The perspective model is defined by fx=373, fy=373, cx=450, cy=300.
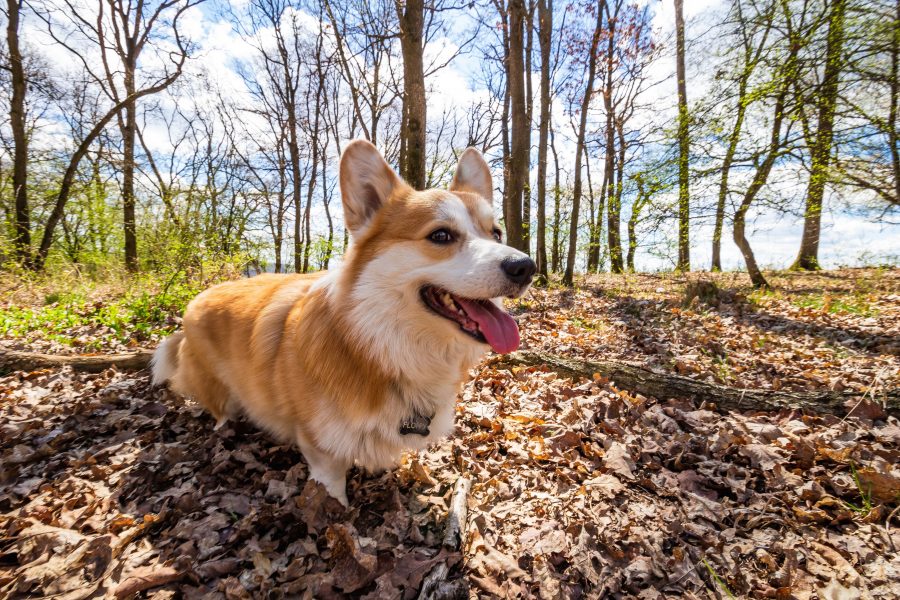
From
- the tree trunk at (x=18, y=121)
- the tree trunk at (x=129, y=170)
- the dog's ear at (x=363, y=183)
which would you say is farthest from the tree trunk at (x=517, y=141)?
the tree trunk at (x=18, y=121)

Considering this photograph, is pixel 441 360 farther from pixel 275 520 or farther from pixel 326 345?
pixel 275 520

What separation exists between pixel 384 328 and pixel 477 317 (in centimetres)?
53

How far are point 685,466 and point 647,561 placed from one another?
84 cm

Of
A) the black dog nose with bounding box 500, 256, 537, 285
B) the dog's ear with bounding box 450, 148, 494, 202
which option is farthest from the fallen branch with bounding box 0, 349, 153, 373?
the black dog nose with bounding box 500, 256, 537, 285

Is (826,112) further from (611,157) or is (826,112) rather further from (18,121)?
(18,121)

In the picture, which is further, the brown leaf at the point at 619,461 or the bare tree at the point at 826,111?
the bare tree at the point at 826,111

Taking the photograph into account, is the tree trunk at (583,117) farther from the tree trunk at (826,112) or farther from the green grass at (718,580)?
the green grass at (718,580)

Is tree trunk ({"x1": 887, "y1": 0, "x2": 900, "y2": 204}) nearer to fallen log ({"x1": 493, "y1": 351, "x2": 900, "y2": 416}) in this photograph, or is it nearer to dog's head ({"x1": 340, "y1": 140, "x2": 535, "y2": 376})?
fallen log ({"x1": 493, "y1": 351, "x2": 900, "y2": 416})

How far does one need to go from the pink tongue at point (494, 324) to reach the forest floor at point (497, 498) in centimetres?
96

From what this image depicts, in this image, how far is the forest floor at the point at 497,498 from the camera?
1661 mm

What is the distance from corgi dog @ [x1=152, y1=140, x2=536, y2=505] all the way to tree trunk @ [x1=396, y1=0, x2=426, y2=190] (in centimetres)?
352

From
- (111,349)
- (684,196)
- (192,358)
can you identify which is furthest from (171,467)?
(684,196)

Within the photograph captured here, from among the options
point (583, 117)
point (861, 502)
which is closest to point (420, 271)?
point (861, 502)

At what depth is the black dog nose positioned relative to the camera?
6.31 feet
